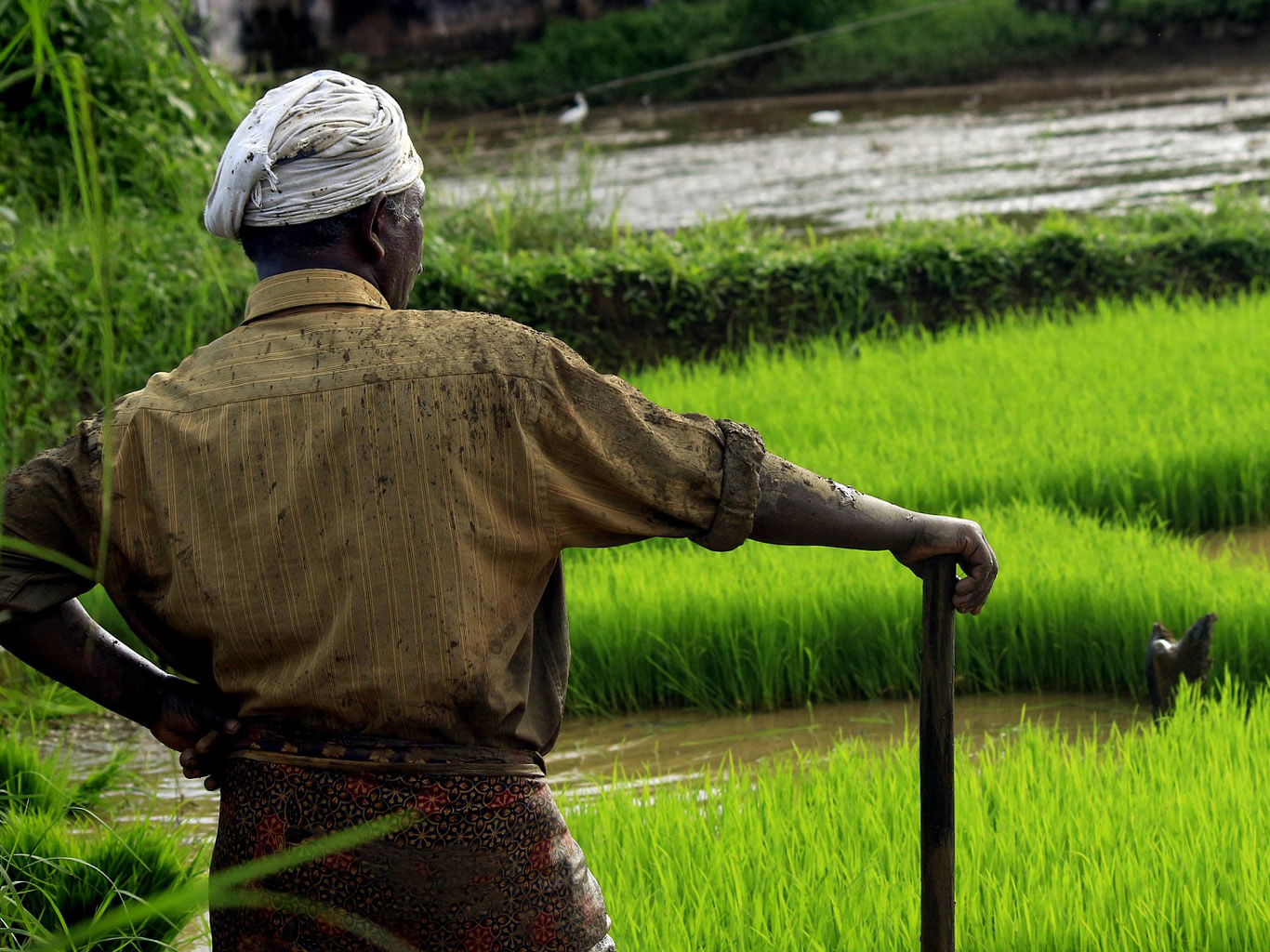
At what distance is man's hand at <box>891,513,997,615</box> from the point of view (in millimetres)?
1719

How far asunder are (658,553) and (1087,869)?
7.55 feet

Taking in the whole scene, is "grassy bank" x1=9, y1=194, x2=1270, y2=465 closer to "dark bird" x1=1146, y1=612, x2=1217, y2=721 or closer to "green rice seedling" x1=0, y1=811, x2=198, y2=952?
"green rice seedling" x1=0, y1=811, x2=198, y2=952

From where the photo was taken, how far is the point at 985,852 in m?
2.49

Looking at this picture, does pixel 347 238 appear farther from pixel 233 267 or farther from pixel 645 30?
pixel 645 30

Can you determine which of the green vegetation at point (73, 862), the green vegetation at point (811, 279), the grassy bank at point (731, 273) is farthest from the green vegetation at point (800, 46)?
the green vegetation at point (73, 862)

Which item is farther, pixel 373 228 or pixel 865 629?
pixel 865 629

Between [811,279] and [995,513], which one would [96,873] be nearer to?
[995,513]

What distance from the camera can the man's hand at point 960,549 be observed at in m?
1.72

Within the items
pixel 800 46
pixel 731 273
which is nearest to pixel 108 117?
pixel 731 273

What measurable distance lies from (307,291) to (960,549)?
0.80m

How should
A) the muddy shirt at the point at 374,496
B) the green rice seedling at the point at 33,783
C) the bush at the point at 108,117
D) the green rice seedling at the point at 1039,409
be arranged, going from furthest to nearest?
the bush at the point at 108,117 < the green rice seedling at the point at 1039,409 < the green rice seedling at the point at 33,783 < the muddy shirt at the point at 374,496

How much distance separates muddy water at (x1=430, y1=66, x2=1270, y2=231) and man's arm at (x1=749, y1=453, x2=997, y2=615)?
651 cm

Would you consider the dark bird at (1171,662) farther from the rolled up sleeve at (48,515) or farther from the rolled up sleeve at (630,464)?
the rolled up sleeve at (48,515)

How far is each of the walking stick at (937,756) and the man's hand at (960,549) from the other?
34 mm
